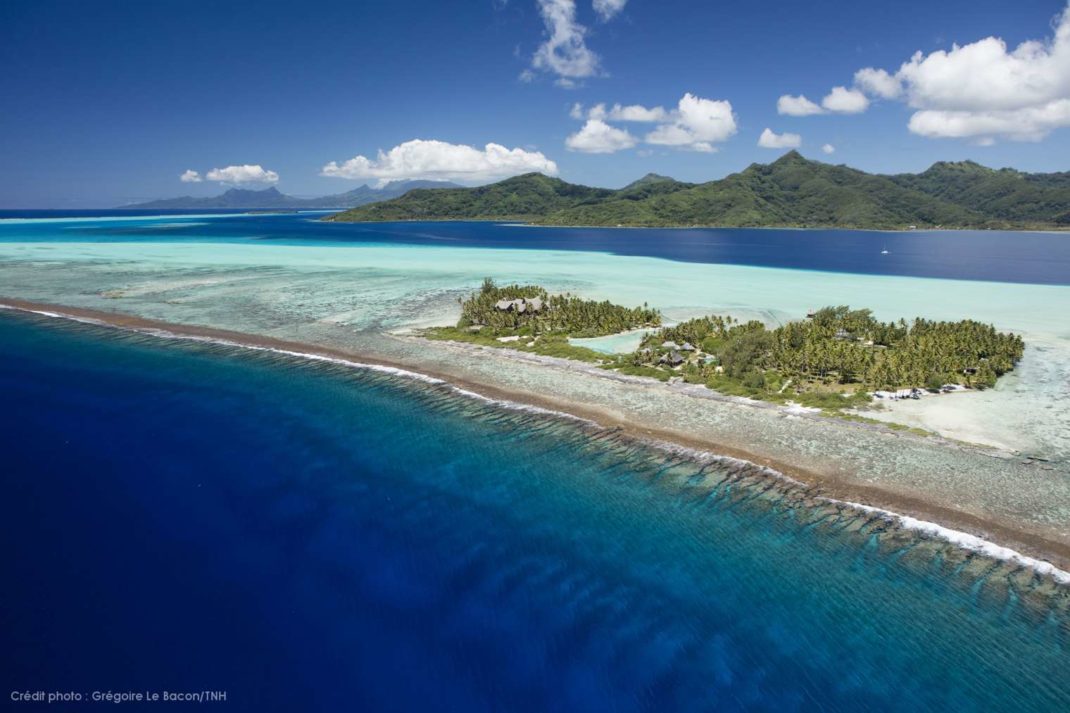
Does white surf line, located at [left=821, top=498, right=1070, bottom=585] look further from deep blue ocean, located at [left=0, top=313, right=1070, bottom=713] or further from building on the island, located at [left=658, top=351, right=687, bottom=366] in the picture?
building on the island, located at [left=658, top=351, right=687, bottom=366]

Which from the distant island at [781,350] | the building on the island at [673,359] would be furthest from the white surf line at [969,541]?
the building on the island at [673,359]

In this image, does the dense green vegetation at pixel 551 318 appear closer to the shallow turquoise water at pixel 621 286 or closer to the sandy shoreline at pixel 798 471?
the shallow turquoise water at pixel 621 286

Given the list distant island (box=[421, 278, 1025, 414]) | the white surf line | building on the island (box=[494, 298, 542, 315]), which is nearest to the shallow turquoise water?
distant island (box=[421, 278, 1025, 414])

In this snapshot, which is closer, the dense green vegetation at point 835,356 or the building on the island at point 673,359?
the dense green vegetation at point 835,356

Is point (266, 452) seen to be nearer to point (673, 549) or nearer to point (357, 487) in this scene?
point (357, 487)

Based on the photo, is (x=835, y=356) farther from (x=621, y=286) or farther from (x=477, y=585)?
(x=621, y=286)

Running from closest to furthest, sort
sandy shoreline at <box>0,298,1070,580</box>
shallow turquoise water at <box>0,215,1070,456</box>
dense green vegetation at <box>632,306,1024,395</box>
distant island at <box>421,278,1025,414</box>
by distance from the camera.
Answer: sandy shoreline at <box>0,298,1070,580</box>, shallow turquoise water at <box>0,215,1070,456</box>, distant island at <box>421,278,1025,414</box>, dense green vegetation at <box>632,306,1024,395</box>

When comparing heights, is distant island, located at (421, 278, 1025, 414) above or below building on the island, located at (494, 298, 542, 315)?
below

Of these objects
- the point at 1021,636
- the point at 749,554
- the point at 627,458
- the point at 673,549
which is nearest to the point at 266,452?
the point at 627,458
